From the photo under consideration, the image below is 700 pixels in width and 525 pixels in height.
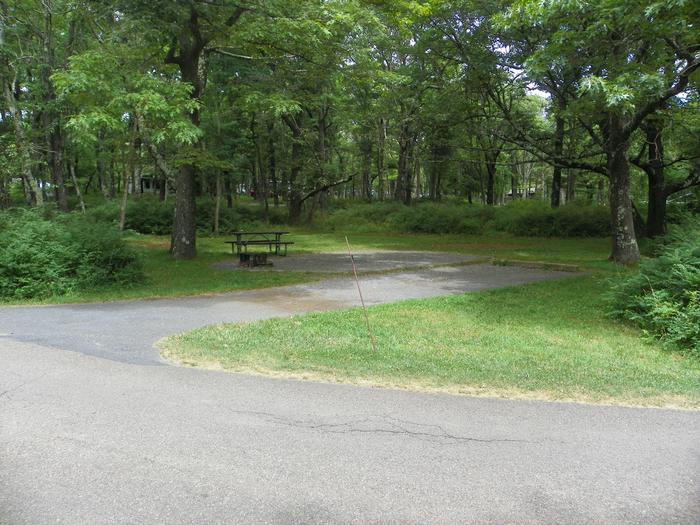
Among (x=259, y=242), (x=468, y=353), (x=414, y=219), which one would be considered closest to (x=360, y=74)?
→ (x=259, y=242)

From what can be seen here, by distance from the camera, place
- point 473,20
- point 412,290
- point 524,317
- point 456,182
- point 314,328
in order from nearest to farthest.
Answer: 1. point 314,328
2. point 524,317
3. point 412,290
4. point 473,20
5. point 456,182

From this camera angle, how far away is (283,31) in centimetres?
1162

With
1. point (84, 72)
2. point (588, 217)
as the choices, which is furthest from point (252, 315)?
point (588, 217)

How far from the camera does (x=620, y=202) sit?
15.2m

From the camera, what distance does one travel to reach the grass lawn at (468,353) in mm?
5293

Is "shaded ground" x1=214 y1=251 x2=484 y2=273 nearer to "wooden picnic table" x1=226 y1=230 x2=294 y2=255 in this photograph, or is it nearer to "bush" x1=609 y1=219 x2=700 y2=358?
"wooden picnic table" x1=226 y1=230 x2=294 y2=255

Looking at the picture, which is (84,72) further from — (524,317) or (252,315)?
(524,317)

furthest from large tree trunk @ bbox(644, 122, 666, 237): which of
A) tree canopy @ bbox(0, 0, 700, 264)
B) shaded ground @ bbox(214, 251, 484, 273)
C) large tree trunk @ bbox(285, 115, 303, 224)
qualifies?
large tree trunk @ bbox(285, 115, 303, 224)

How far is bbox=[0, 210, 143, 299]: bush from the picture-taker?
10.2 metres

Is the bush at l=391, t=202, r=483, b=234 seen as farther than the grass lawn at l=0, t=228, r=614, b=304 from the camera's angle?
Yes

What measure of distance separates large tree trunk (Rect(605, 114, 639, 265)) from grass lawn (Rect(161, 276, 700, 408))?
6.91m

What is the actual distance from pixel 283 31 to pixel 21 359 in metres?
8.65

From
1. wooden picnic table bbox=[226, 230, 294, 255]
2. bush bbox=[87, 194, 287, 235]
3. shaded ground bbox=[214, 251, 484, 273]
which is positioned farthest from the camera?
bush bbox=[87, 194, 287, 235]

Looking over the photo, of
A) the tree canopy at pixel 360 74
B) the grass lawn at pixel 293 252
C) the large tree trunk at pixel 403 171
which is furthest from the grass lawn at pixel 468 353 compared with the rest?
the large tree trunk at pixel 403 171
